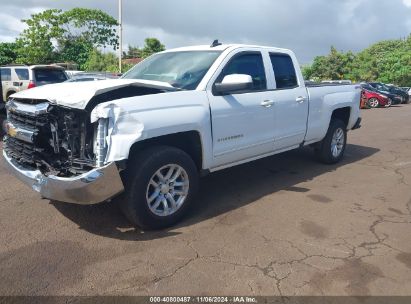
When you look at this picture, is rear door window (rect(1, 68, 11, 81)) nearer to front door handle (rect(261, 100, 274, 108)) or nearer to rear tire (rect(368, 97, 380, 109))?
front door handle (rect(261, 100, 274, 108))

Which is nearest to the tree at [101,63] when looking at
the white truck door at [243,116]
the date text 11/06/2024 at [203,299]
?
the white truck door at [243,116]

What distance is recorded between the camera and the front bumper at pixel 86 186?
11.6 feet

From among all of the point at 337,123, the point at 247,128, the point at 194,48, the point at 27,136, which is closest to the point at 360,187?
the point at 337,123

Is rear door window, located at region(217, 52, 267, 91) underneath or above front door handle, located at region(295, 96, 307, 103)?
above

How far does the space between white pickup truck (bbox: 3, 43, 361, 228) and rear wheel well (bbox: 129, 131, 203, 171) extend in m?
0.01

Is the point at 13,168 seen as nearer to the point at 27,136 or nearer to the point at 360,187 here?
the point at 27,136

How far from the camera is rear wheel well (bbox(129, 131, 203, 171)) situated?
4020mm

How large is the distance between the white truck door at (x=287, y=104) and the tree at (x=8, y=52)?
38.6m

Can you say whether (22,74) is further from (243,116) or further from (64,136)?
(243,116)

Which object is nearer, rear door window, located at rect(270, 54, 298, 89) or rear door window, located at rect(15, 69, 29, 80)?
rear door window, located at rect(270, 54, 298, 89)

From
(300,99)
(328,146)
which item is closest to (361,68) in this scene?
(328,146)

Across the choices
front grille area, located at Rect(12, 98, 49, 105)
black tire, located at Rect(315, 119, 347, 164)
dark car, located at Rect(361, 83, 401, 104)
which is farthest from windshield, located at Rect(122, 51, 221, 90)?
dark car, located at Rect(361, 83, 401, 104)

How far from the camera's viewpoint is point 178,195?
14.1 feet

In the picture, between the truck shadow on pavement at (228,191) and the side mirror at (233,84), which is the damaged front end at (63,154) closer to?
the truck shadow on pavement at (228,191)
